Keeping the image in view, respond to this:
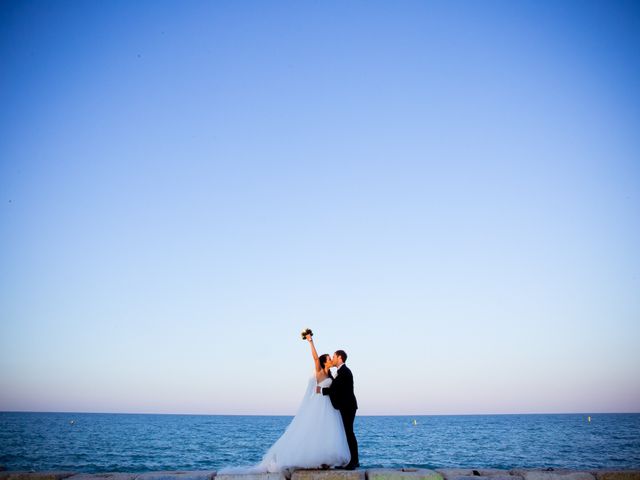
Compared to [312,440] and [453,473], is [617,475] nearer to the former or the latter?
[453,473]

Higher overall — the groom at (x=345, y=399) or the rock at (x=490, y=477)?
the groom at (x=345, y=399)

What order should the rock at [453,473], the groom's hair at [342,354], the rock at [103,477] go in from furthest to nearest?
1. the groom's hair at [342,354]
2. the rock at [103,477]
3. the rock at [453,473]

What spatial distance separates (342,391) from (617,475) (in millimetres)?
3801

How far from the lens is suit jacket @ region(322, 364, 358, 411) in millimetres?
6641

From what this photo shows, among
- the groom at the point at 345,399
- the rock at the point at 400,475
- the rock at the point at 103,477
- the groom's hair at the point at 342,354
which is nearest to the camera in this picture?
the rock at the point at 400,475

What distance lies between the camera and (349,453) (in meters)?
6.48

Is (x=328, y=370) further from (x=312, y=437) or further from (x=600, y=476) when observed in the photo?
(x=600, y=476)

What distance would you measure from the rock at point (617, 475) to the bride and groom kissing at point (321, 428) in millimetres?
3250

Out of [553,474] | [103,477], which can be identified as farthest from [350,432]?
[103,477]

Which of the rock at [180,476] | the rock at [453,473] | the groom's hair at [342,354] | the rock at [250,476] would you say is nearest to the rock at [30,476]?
the rock at [180,476]

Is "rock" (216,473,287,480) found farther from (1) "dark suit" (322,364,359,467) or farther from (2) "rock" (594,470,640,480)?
(2) "rock" (594,470,640,480)

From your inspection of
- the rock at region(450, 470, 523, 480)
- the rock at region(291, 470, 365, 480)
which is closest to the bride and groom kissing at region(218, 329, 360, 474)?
the rock at region(291, 470, 365, 480)

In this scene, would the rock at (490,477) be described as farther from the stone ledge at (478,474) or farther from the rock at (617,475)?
the rock at (617,475)

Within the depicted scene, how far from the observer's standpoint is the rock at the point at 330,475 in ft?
18.4
